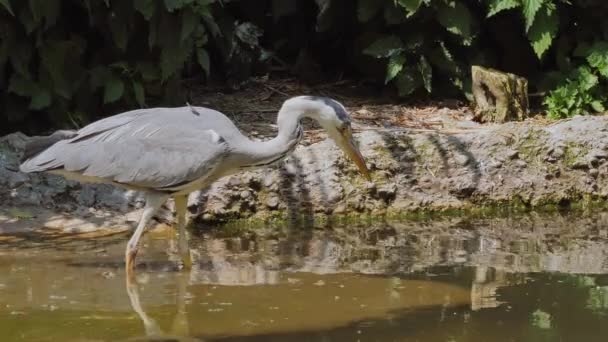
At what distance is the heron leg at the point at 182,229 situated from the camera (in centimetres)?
677

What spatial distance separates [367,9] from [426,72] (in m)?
0.82

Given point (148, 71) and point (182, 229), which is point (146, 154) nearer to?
point (182, 229)

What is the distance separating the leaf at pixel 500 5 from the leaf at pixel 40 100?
3.94 metres

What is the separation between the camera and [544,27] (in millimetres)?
9742

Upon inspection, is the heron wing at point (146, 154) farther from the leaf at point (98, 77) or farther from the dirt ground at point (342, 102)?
the dirt ground at point (342, 102)

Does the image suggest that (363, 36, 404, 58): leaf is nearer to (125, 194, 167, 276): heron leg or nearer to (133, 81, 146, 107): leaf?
(133, 81, 146, 107): leaf

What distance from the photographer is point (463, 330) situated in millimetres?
5660

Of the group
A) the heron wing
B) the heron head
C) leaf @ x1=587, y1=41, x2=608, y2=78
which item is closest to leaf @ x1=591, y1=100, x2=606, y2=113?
leaf @ x1=587, y1=41, x2=608, y2=78

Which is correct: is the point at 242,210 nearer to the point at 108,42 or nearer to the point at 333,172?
the point at 333,172

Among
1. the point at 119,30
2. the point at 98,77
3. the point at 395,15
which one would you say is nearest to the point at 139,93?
the point at 98,77

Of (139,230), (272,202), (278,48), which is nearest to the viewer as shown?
(139,230)

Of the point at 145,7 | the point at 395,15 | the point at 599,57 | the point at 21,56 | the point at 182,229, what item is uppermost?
the point at 395,15

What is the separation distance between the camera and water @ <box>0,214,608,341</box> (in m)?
5.65

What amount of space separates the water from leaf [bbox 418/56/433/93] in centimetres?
212
